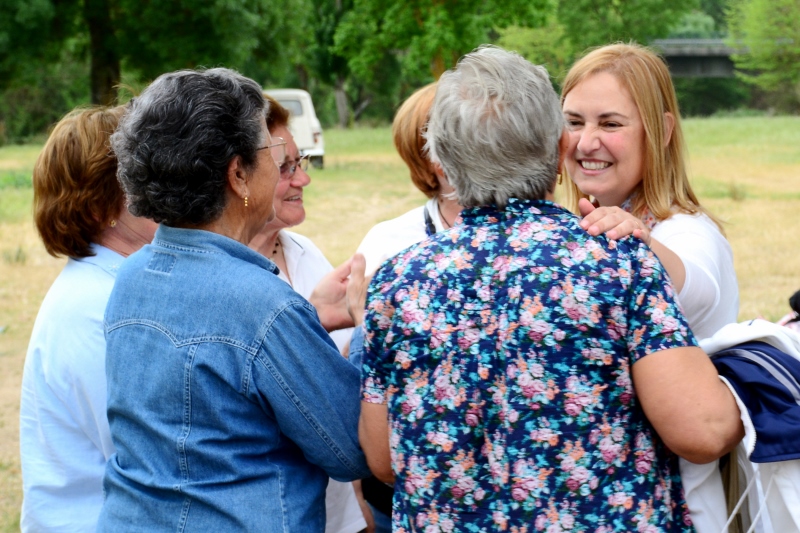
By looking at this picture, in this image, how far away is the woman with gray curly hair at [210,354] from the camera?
1.85 meters

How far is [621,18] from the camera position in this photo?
5806cm

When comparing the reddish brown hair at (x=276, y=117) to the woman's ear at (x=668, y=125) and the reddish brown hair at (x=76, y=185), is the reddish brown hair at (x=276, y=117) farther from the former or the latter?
the woman's ear at (x=668, y=125)

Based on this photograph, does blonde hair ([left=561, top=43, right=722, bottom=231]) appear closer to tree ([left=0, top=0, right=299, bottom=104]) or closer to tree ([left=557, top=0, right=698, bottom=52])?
tree ([left=0, top=0, right=299, bottom=104])

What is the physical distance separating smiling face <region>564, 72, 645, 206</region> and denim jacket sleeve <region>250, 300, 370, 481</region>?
116 cm

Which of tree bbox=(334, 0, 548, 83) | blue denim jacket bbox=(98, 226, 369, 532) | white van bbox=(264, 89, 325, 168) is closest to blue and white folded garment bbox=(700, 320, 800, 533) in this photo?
blue denim jacket bbox=(98, 226, 369, 532)

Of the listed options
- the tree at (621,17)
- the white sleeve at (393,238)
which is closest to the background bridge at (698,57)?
the tree at (621,17)

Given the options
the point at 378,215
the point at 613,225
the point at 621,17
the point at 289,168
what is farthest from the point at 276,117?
the point at 621,17

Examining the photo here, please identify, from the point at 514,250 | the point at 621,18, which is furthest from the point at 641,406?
the point at 621,18

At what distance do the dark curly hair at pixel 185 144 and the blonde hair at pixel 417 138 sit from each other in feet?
3.51

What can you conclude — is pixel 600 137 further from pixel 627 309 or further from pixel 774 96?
pixel 774 96

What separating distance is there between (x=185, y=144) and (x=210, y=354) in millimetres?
468

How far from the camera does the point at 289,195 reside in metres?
2.94

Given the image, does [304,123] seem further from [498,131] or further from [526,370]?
[526,370]

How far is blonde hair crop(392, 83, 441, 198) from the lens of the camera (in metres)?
2.96
